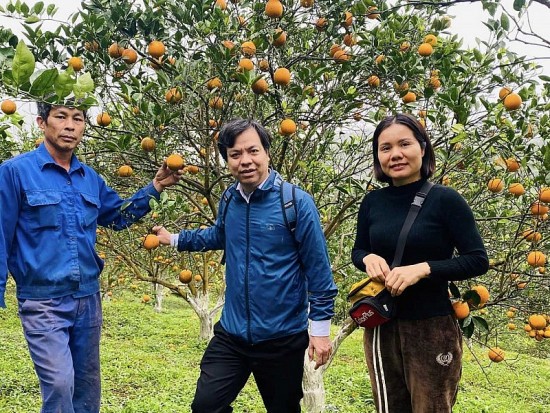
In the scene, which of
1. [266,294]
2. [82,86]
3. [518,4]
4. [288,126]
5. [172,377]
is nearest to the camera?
[82,86]

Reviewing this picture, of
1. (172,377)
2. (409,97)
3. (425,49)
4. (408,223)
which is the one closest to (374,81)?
(409,97)

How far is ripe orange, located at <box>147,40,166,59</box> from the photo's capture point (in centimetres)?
256

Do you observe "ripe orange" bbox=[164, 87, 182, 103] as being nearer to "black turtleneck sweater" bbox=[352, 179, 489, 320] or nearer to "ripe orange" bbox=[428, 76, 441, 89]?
"black turtleneck sweater" bbox=[352, 179, 489, 320]

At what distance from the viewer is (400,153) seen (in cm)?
181

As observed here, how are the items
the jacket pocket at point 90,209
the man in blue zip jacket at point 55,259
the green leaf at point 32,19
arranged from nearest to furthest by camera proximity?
the man in blue zip jacket at point 55,259
the jacket pocket at point 90,209
the green leaf at point 32,19

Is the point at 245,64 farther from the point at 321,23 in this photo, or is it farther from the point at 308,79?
the point at 321,23

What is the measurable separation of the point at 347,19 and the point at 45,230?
201 centimetres

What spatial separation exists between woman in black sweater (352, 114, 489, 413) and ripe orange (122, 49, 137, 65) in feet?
4.83

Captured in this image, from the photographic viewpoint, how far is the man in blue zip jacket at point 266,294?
2.10m

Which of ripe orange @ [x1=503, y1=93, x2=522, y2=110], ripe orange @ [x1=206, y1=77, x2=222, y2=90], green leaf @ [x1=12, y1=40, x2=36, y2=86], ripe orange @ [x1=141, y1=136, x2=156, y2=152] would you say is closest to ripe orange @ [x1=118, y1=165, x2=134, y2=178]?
Answer: ripe orange @ [x1=141, y1=136, x2=156, y2=152]

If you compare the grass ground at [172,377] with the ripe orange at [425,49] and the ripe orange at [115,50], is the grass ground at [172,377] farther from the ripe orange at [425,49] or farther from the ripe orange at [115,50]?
the ripe orange at [115,50]

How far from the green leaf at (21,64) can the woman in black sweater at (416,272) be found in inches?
47.9

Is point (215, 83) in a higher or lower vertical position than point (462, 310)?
higher

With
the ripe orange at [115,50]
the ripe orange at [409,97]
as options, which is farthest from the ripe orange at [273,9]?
the ripe orange at [409,97]
